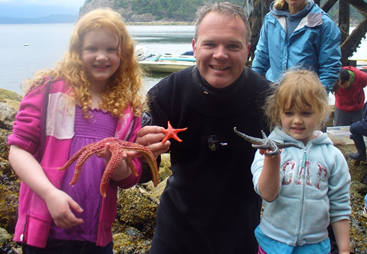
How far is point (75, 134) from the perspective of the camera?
2.07m

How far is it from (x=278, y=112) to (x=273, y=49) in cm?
207

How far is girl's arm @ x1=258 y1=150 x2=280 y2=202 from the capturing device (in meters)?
1.90

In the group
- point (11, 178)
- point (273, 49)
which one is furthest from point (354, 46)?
point (11, 178)

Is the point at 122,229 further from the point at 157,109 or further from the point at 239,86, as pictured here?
the point at 239,86

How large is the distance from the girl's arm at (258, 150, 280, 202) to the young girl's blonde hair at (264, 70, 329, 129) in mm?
420

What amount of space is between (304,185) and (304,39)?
2.23 m

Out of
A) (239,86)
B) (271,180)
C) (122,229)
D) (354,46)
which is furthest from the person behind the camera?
(354,46)

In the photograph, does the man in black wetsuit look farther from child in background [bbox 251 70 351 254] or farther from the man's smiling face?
child in background [bbox 251 70 351 254]

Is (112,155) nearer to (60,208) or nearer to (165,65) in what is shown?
(60,208)

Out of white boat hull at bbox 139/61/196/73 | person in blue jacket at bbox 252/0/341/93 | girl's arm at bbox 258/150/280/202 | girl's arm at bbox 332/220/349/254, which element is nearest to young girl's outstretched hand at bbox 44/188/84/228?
girl's arm at bbox 258/150/280/202

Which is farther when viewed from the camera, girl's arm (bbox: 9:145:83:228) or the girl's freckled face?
the girl's freckled face

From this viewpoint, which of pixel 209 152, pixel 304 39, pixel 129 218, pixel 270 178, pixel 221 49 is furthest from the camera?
pixel 129 218

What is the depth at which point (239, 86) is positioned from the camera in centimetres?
238

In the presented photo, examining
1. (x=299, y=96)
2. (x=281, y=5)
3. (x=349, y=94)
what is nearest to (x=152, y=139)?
(x=299, y=96)
